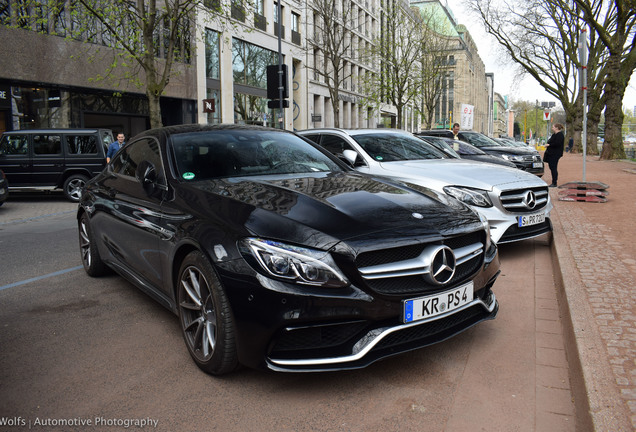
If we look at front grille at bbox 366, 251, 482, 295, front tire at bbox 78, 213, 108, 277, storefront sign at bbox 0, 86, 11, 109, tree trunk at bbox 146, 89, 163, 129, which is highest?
Result: storefront sign at bbox 0, 86, 11, 109

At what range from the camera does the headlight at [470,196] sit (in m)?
6.25

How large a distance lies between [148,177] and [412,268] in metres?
2.17

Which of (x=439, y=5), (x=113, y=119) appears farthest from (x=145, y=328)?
(x=439, y=5)

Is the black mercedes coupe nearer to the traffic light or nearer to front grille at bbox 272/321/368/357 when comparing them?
front grille at bbox 272/321/368/357

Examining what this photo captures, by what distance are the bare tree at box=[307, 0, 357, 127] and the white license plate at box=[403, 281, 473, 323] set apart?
25.8 m

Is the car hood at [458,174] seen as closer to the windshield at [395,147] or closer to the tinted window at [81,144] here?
the windshield at [395,147]

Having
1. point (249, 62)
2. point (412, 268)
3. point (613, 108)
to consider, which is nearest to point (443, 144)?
point (412, 268)

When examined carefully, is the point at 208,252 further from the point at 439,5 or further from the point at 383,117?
the point at 439,5

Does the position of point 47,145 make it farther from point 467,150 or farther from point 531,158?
point 531,158

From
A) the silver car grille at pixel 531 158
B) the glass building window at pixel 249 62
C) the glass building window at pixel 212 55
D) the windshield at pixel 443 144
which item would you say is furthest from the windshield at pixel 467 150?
the glass building window at pixel 249 62

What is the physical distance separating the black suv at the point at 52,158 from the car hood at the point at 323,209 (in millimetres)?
12290

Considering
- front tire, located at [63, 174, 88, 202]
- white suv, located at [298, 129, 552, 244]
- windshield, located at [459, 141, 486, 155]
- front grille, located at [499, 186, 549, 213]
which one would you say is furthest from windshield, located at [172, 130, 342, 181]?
front tire, located at [63, 174, 88, 202]

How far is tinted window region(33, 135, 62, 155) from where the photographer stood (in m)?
14.6

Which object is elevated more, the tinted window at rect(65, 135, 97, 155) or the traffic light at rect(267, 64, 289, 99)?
the traffic light at rect(267, 64, 289, 99)
